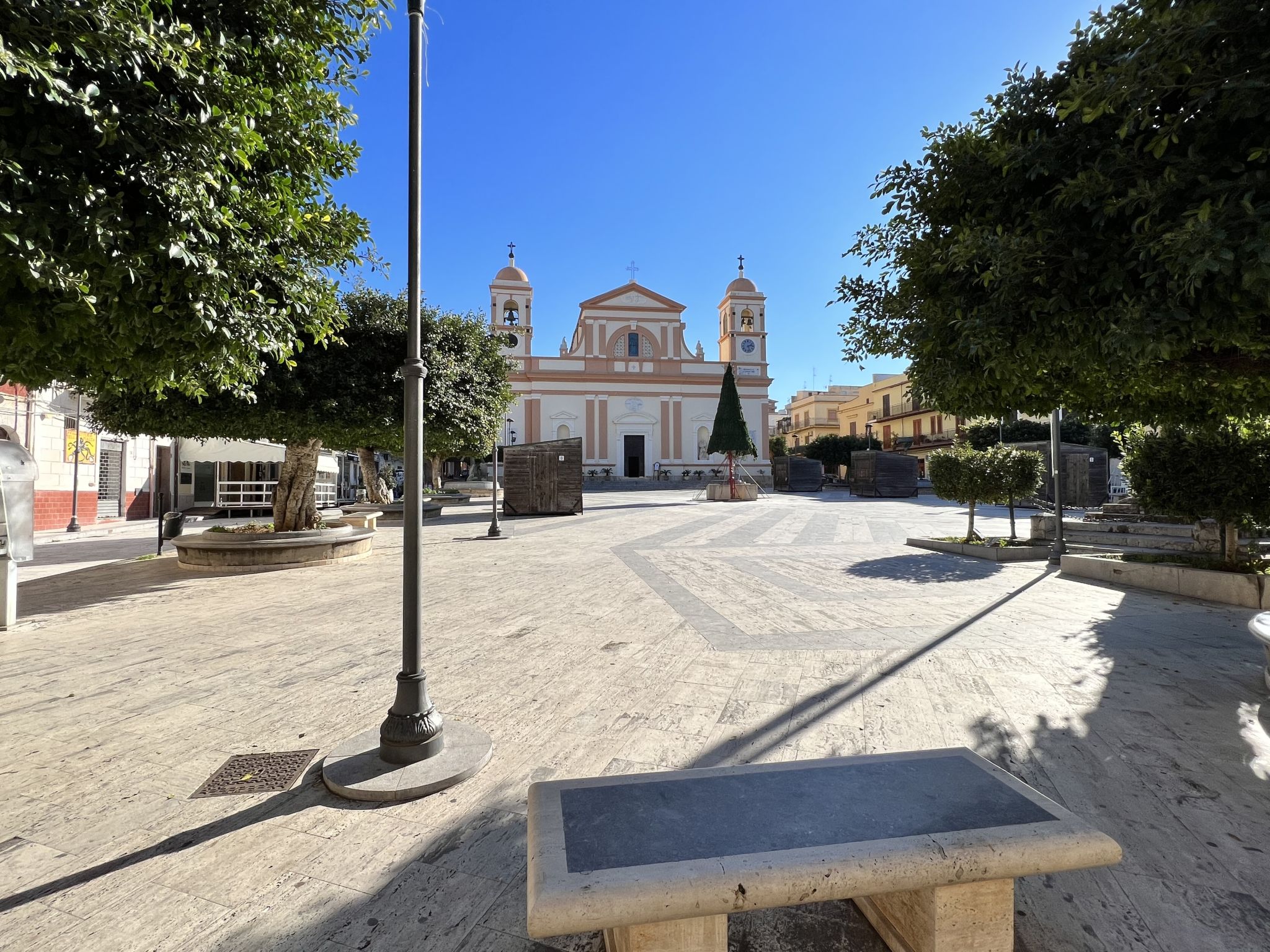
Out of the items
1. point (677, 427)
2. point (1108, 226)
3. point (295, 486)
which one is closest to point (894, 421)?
point (677, 427)

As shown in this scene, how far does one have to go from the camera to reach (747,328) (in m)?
48.6

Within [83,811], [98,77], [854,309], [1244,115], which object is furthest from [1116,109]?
[83,811]

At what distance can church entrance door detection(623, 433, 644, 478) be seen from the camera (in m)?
46.7

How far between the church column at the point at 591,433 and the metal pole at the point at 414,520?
42161 millimetres

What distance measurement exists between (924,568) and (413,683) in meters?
8.45

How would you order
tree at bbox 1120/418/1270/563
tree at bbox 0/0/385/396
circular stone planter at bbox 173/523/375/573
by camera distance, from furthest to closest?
1. circular stone planter at bbox 173/523/375/573
2. tree at bbox 1120/418/1270/563
3. tree at bbox 0/0/385/396

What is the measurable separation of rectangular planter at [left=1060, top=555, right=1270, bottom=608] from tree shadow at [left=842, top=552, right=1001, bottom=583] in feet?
4.12

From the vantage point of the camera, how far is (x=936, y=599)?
6.98 m

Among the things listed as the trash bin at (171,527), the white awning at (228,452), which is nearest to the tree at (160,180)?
the trash bin at (171,527)

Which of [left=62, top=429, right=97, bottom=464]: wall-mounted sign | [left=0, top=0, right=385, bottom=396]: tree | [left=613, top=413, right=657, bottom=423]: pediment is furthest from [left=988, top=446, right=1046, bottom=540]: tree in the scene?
[left=613, top=413, right=657, bottom=423]: pediment

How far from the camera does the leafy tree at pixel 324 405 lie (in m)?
8.59

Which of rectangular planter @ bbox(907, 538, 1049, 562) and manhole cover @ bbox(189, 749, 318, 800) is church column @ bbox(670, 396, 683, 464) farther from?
manhole cover @ bbox(189, 749, 318, 800)

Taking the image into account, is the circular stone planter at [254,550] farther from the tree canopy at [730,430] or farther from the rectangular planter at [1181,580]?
the tree canopy at [730,430]

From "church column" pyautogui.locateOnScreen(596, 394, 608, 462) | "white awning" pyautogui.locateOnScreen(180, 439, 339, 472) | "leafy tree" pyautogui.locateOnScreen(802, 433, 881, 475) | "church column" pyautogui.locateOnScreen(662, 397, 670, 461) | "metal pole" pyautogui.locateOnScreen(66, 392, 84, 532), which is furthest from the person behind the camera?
"leafy tree" pyautogui.locateOnScreen(802, 433, 881, 475)
